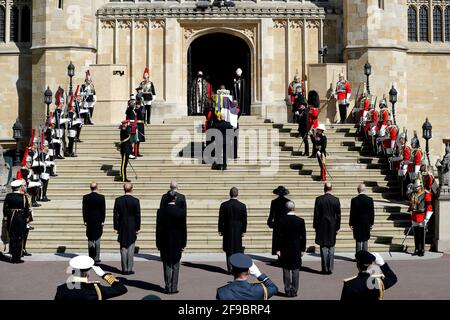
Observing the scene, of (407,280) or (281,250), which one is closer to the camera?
(281,250)

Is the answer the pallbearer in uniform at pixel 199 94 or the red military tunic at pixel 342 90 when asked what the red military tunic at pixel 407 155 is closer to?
the red military tunic at pixel 342 90

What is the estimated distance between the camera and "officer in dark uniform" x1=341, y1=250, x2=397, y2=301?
6691 millimetres

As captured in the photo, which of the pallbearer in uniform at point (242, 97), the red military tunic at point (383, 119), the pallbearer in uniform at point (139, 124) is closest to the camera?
the pallbearer in uniform at point (139, 124)

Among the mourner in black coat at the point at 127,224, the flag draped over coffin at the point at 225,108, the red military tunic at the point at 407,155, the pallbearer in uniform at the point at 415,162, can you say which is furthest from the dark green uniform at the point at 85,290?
the flag draped over coffin at the point at 225,108

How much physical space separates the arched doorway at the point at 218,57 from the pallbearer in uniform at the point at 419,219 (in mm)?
15694

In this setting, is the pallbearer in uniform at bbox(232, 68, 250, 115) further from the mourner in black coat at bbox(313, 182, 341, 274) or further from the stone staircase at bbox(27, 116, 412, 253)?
the mourner in black coat at bbox(313, 182, 341, 274)

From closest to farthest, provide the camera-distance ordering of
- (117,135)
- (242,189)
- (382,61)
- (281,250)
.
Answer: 1. (281,250)
2. (242,189)
3. (117,135)
4. (382,61)

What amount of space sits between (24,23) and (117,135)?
9.53 metres

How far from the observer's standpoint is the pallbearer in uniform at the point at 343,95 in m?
26.2

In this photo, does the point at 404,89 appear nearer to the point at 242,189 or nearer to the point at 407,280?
the point at 242,189

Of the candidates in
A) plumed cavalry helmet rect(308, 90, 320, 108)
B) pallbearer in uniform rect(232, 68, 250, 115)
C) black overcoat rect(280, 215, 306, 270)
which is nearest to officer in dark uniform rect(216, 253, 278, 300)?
black overcoat rect(280, 215, 306, 270)

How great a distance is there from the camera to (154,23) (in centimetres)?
2977

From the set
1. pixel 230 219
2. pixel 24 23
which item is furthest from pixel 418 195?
pixel 24 23

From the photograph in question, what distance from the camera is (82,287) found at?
6668 mm
